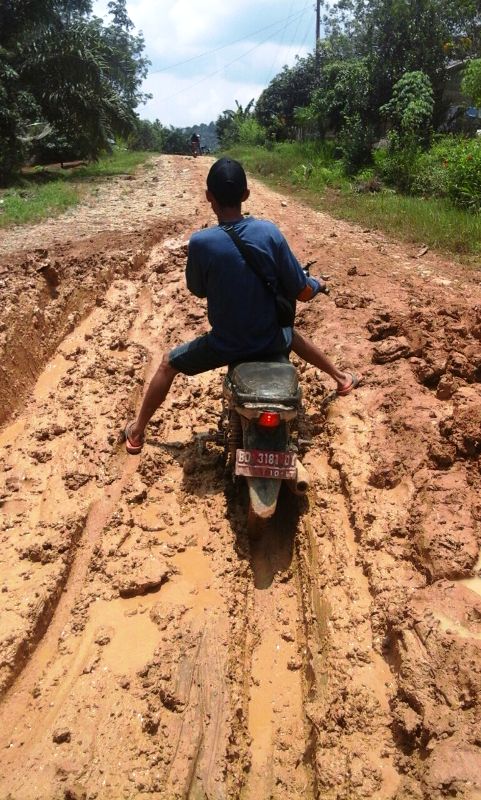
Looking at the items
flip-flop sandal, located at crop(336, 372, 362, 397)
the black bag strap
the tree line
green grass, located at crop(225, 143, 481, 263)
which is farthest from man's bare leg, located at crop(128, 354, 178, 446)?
the tree line

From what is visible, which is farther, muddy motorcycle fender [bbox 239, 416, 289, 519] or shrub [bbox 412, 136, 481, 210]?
shrub [bbox 412, 136, 481, 210]

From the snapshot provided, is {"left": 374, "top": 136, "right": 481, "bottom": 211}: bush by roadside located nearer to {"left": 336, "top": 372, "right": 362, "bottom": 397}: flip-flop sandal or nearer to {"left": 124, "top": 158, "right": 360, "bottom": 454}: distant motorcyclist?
{"left": 336, "top": 372, "right": 362, "bottom": 397}: flip-flop sandal

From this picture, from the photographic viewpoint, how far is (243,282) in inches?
130

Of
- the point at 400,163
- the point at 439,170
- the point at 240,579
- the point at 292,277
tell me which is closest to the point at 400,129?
the point at 400,163

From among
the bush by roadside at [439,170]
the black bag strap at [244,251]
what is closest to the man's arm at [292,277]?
the black bag strap at [244,251]

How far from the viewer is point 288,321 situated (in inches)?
138

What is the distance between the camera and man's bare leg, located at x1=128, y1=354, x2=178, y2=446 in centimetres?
390

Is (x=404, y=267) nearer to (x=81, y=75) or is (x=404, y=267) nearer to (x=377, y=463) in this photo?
(x=377, y=463)

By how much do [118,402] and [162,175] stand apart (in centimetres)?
1193

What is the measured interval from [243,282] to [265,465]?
1.03 metres

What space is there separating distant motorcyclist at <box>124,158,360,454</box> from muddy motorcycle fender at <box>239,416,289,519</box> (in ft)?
1.76

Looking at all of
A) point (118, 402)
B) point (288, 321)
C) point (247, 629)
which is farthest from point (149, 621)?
point (118, 402)

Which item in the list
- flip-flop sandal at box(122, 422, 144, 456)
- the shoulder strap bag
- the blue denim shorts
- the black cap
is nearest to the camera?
the black cap

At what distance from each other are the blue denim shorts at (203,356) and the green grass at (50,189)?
6.04m
